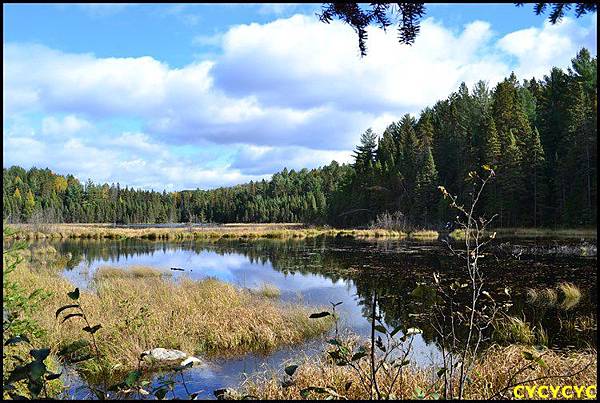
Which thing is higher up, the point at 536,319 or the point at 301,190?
the point at 301,190

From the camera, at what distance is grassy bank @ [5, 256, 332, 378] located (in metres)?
9.07

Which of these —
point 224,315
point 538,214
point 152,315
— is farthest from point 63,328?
point 538,214

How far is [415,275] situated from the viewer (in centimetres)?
1881

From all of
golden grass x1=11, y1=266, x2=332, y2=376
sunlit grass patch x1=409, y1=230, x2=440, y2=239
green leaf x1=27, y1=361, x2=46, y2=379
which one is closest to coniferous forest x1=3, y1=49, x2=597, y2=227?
sunlit grass patch x1=409, y1=230, x2=440, y2=239

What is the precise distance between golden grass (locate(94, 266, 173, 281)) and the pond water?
1.88 ft

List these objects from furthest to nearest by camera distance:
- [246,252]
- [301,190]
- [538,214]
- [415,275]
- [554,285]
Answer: [301,190], [538,214], [246,252], [415,275], [554,285]

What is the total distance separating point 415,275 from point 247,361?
1127 centimetres

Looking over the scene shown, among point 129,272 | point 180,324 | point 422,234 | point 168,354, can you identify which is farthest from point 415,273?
point 422,234

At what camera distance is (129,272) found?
67.3 feet

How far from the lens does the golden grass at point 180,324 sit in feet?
29.9

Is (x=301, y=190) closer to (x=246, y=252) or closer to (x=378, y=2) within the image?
(x=246, y=252)

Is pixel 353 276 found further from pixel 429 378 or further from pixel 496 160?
pixel 496 160

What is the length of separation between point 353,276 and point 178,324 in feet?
34.1

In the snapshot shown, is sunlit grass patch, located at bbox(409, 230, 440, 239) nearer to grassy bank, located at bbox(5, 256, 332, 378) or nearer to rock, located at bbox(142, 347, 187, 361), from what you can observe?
grassy bank, located at bbox(5, 256, 332, 378)
